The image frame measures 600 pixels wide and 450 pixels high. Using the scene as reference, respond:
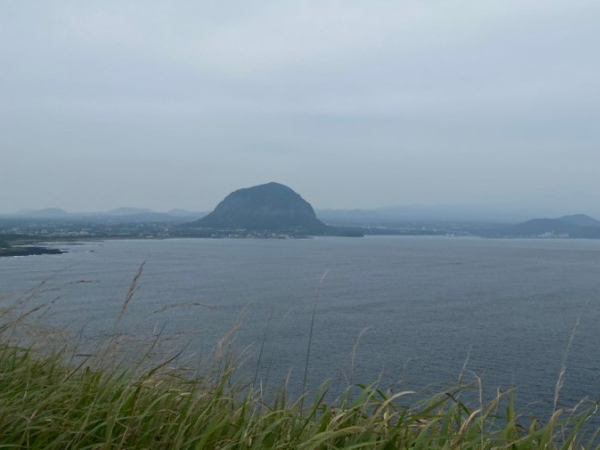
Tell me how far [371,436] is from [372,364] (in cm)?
1865

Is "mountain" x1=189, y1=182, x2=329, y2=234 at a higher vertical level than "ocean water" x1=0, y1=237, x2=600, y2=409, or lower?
higher

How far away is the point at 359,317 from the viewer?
3212 cm

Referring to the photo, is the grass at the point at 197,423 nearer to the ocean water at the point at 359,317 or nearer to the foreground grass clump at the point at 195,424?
the foreground grass clump at the point at 195,424

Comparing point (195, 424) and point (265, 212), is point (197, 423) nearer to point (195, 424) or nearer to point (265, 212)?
point (195, 424)

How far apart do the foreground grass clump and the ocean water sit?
2.42 feet

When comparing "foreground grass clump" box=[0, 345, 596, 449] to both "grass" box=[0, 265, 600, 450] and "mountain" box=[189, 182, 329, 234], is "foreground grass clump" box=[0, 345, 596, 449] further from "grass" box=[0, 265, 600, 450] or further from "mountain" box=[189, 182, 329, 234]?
"mountain" box=[189, 182, 329, 234]

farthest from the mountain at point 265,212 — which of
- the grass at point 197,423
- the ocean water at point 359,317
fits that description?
the grass at point 197,423

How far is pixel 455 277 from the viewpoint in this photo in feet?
191

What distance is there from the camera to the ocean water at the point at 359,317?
60.0 ft

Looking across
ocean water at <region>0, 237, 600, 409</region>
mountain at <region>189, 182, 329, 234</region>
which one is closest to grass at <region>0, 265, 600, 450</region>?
ocean water at <region>0, 237, 600, 409</region>

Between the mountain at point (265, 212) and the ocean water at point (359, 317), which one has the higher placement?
the mountain at point (265, 212)

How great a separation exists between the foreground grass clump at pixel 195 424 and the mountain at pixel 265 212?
170909 millimetres

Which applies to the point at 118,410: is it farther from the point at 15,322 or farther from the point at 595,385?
the point at 595,385

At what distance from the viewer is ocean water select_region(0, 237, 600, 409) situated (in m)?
18.3
